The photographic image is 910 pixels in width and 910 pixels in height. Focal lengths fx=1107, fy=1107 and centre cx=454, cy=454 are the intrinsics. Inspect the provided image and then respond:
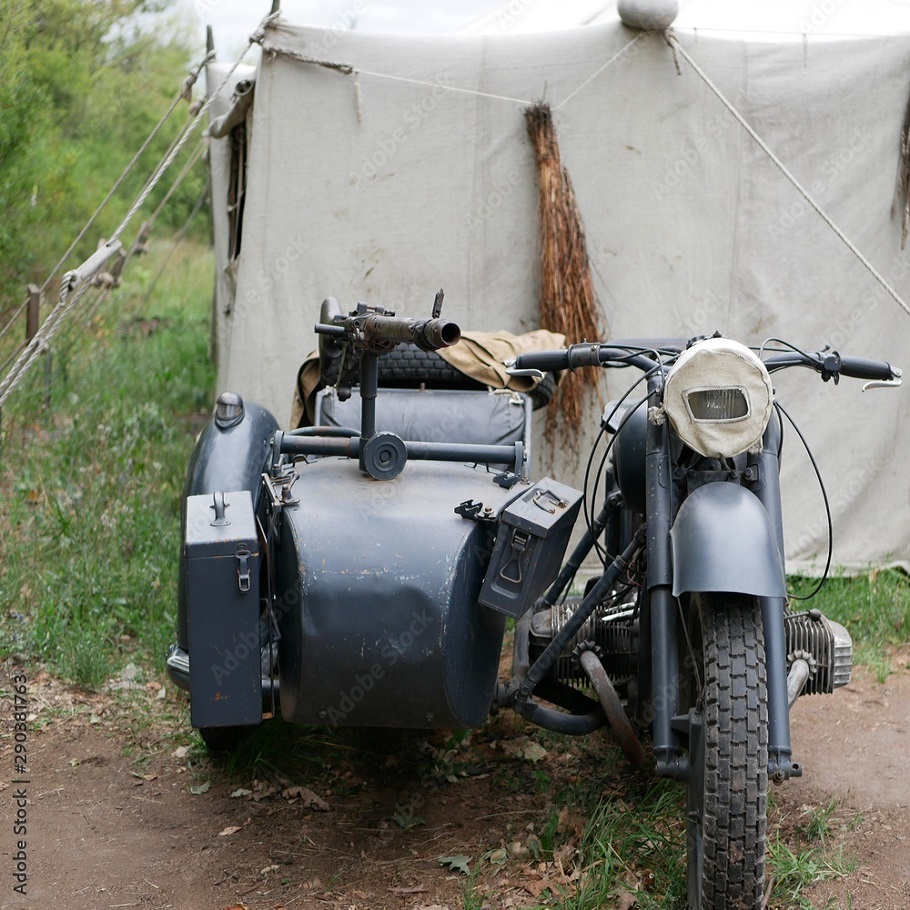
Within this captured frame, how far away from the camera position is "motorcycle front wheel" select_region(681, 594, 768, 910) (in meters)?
2.38

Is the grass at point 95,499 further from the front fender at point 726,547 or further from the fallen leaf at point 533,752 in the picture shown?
the front fender at point 726,547

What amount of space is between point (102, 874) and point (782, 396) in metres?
3.91

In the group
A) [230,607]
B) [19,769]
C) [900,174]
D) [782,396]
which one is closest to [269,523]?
[230,607]

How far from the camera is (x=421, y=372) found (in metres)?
4.36

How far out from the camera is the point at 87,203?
35.1 feet

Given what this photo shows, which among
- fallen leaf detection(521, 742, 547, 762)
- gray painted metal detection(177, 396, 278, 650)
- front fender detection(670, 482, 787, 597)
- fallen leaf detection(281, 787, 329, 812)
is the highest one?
gray painted metal detection(177, 396, 278, 650)

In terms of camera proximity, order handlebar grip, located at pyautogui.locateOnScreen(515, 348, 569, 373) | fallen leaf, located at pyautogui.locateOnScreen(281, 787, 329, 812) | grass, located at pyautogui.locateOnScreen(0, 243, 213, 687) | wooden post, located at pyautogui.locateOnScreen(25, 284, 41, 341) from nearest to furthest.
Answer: handlebar grip, located at pyautogui.locateOnScreen(515, 348, 569, 373)
fallen leaf, located at pyautogui.locateOnScreen(281, 787, 329, 812)
grass, located at pyautogui.locateOnScreen(0, 243, 213, 687)
wooden post, located at pyautogui.locateOnScreen(25, 284, 41, 341)

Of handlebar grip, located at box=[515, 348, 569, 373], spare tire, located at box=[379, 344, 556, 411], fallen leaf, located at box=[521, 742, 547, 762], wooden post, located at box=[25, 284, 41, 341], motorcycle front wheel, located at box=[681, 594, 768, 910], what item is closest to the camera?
motorcycle front wheel, located at box=[681, 594, 768, 910]

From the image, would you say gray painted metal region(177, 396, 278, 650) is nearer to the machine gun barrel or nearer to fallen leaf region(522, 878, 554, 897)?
the machine gun barrel

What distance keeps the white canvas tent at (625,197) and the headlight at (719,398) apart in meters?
2.97

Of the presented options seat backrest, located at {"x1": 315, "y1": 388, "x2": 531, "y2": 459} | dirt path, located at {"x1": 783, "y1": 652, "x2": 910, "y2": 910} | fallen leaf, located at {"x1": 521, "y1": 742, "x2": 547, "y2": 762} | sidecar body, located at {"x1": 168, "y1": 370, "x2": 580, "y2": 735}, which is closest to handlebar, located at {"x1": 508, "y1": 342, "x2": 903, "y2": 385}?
sidecar body, located at {"x1": 168, "y1": 370, "x2": 580, "y2": 735}

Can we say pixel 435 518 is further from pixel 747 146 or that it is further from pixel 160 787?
pixel 747 146

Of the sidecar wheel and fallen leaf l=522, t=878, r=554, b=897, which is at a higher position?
the sidecar wheel

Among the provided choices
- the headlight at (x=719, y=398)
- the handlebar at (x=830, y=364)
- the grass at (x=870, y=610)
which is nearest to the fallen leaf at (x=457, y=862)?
the headlight at (x=719, y=398)
